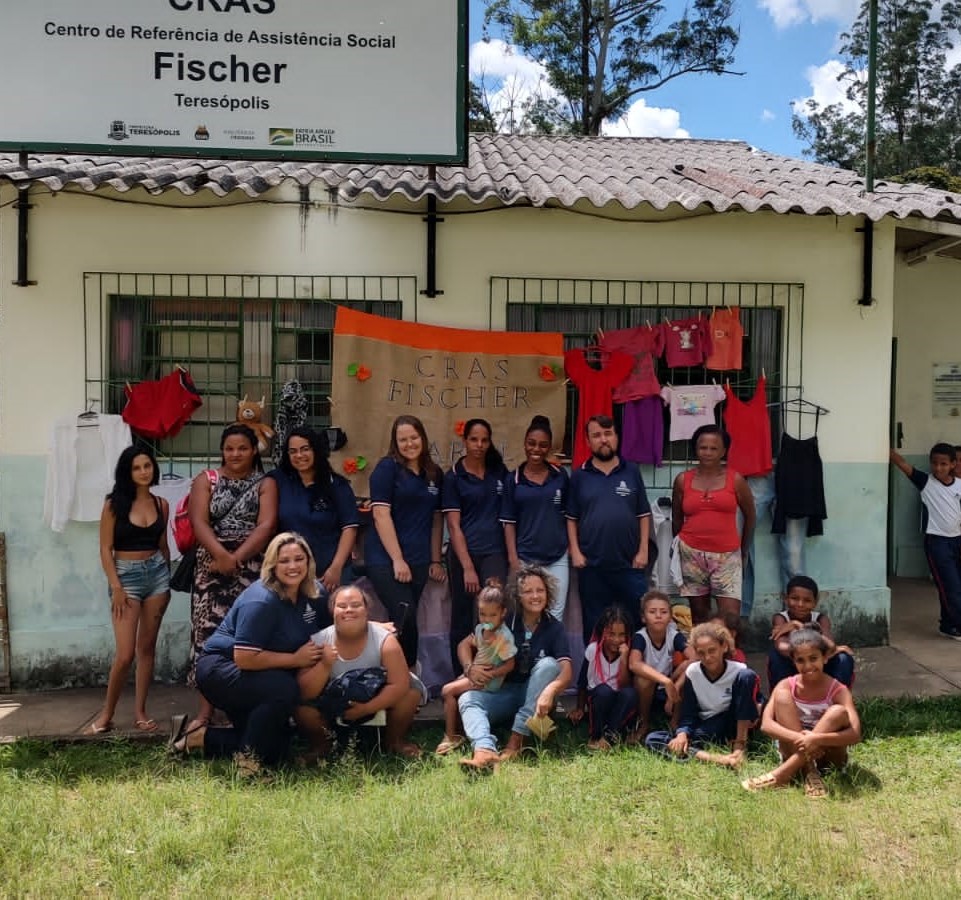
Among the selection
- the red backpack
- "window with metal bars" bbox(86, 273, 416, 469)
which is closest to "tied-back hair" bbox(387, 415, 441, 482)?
the red backpack

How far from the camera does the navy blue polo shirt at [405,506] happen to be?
512 centimetres

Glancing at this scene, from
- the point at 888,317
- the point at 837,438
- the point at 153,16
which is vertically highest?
the point at 153,16

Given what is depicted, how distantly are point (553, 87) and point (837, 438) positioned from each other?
65.5 ft

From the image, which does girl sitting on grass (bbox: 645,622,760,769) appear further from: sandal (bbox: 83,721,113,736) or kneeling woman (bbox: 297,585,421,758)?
sandal (bbox: 83,721,113,736)

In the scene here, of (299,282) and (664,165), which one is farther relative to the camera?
(664,165)

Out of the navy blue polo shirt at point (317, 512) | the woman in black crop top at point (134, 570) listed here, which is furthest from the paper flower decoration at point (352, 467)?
the woman in black crop top at point (134, 570)

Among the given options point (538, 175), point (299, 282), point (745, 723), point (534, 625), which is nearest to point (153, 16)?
point (299, 282)

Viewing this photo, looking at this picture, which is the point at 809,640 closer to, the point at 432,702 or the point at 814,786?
the point at 814,786

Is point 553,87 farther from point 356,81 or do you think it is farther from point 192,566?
point 192,566

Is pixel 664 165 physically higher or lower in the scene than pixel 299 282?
higher

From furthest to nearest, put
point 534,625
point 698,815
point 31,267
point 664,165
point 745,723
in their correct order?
point 664,165, point 31,267, point 534,625, point 745,723, point 698,815

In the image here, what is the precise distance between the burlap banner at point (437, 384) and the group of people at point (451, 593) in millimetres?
723

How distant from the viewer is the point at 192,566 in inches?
201

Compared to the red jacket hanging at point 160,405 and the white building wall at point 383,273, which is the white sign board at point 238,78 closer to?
the white building wall at point 383,273
